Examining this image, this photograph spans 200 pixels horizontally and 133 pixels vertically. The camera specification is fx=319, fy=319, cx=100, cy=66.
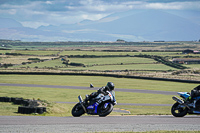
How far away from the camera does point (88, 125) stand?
14930mm

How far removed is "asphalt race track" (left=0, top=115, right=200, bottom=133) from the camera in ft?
45.6

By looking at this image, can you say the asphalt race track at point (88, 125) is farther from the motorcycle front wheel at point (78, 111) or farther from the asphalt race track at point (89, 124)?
the motorcycle front wheel at point (78, 111)

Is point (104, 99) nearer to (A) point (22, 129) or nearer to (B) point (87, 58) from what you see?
(A) point (22, 129)

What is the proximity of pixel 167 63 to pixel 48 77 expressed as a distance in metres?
56.8

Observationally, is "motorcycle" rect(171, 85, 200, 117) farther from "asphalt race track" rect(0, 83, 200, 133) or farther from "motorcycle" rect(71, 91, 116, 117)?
"motorcycle" rect(71, 91, 116, 117)

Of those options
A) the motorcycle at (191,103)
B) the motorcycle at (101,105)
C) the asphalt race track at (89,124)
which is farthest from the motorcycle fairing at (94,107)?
the motorcycle at (191,103)

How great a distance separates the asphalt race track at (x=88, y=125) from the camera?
13.9 meters

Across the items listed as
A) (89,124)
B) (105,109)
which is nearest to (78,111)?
(105,109)

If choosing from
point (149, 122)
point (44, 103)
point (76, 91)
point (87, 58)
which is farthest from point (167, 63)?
point (149, 122)

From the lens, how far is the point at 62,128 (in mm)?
14133

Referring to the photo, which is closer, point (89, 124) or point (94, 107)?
point (89, 124)

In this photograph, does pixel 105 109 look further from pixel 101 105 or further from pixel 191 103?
pixel 191 103

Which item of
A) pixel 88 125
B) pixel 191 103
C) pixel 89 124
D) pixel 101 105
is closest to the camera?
pixel 88 125

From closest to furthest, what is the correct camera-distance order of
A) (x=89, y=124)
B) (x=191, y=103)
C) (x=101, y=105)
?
(x=89, y=124) < (x=101, y=105) < (x=191, y=103)
